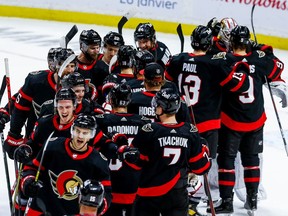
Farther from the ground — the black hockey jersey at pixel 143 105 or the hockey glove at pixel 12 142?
the black hockey jersey at pixel 143 105

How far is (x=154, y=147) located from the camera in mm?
5523

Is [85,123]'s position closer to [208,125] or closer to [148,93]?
[148,93]

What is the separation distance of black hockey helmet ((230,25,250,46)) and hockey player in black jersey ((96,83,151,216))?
4.71ft

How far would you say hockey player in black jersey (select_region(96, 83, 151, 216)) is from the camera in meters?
5.93

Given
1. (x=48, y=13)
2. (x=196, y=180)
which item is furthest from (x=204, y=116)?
(x=48, y=13)

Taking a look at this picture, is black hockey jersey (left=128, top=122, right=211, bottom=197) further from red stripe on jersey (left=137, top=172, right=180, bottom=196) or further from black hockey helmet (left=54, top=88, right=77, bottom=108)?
black hockey helmet (left=54, top=88, right=77, bottom=108)

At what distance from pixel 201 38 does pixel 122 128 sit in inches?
52.0

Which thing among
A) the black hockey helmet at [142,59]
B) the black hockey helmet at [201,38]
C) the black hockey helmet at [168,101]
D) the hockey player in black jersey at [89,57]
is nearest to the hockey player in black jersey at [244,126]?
the black hockey helmet at [201,38]

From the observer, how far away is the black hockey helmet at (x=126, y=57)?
22.6 ft

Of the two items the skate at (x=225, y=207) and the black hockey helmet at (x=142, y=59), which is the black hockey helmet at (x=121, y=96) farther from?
the skate at (x=225, y=207)

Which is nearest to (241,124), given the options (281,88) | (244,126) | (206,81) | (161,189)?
(244,126)

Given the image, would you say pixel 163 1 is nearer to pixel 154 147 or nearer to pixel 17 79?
pixel 17 79

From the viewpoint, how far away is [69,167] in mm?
5258

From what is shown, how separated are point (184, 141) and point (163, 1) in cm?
807
